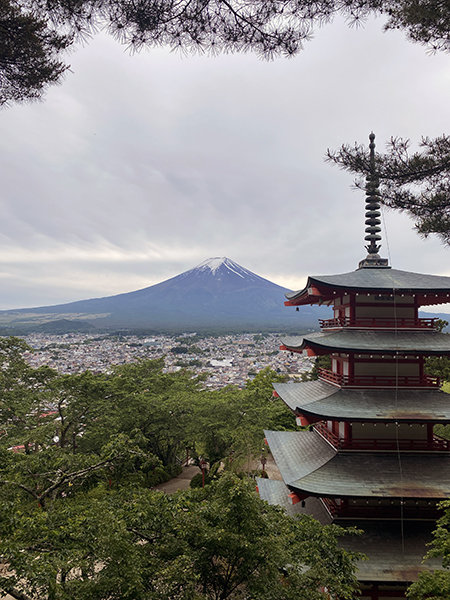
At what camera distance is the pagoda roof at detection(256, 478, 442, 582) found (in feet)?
24.0

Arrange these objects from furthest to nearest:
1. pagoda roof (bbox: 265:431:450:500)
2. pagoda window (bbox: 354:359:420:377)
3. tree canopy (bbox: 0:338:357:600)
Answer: pagoda window (bbox: 354:359:420:377), pagoda roof (bbox: 265:431:450:500), tree canopy (bbox: 0:338:357:600)

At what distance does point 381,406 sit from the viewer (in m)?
8.92

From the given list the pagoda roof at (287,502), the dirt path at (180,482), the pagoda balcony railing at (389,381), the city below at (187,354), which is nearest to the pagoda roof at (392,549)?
the pagoda roof at (287,502)

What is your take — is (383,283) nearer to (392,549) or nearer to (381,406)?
(381,406)

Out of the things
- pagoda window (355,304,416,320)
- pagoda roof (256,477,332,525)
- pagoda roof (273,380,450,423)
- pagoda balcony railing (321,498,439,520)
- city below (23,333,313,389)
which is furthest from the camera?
city below (23,333,313,389)

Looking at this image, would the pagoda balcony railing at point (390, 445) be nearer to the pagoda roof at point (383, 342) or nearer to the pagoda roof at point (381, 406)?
the pagoda roof at point (381, 406)

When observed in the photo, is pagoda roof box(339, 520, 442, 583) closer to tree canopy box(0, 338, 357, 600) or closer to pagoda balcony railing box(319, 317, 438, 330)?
tree canopy box(0, 338, 357, 600)

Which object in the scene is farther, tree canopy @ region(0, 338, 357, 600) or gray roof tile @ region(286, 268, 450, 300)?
gray roof tile @ region(286, 268, 450, 300)

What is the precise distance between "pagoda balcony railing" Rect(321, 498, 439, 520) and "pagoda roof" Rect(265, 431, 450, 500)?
88 centimetres

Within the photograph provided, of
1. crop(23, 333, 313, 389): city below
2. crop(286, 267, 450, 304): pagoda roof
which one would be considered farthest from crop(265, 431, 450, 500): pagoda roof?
crop(23, 333, 313, 389): city below

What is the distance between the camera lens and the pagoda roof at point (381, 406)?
8.44 meters

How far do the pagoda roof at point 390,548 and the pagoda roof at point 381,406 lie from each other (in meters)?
2.52

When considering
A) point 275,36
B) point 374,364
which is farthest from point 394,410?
point 275,36

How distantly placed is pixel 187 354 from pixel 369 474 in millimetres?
102307
